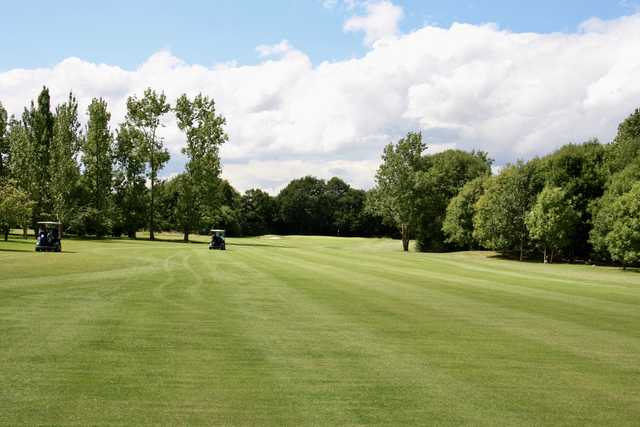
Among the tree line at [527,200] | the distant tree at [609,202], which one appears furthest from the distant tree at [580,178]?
the distant tree at [609,202]

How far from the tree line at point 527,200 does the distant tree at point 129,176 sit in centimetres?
3567

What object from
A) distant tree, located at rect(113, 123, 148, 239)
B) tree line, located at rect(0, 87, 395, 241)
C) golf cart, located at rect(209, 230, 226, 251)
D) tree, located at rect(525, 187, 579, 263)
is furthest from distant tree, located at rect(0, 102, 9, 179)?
tree, located at rect(525, 187, 579, 263)

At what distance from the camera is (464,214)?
84.8 m

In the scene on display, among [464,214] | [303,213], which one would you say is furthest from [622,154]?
[303,213]

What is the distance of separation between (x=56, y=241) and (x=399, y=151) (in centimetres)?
5911

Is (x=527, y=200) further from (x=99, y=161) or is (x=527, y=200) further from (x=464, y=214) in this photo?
(x=99, y=161)

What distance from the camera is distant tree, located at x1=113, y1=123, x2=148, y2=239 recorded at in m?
83.8

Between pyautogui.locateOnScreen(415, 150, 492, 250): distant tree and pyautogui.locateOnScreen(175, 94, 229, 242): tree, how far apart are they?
30.6 meters

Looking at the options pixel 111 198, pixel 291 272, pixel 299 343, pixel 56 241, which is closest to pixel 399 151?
pixel 111 198

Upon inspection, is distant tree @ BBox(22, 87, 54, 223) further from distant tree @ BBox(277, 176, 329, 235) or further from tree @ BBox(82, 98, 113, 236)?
distant tree @ BBox(277, 176, 329, 235)

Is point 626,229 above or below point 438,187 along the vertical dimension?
below

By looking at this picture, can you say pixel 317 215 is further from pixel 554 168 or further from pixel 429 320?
pixel 429 320

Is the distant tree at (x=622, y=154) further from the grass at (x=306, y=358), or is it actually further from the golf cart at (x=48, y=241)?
the golf cart at (x=48, y=241)

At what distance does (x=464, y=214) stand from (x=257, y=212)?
81.6 m
